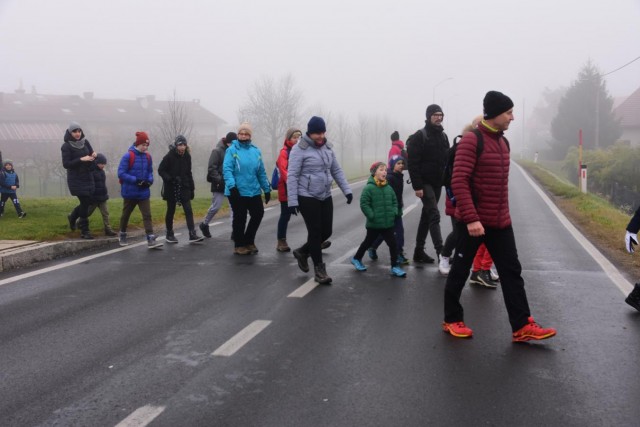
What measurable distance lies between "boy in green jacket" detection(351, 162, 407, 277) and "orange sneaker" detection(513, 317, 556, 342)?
99.8 inches

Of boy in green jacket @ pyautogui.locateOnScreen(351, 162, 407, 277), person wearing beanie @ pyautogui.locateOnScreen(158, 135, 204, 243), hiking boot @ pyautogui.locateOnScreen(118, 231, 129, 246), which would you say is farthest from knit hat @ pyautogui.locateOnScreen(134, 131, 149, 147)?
boy in green jacket @ pyautogui.locateOnScreen(351, 162, 407, 277)

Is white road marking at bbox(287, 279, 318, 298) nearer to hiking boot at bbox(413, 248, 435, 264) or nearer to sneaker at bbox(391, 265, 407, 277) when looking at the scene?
sneaker at bbox(391, 265, 407, 277)

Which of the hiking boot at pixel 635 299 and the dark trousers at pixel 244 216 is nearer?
the hiking boot at pixel 635 299

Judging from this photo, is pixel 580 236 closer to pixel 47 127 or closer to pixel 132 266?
pixel 132 266

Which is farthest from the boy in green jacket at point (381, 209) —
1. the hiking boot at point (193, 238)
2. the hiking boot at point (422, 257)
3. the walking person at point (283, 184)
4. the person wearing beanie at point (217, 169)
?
the hiking boot at point (193, 238)

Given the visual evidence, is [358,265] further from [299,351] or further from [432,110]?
[299,351]

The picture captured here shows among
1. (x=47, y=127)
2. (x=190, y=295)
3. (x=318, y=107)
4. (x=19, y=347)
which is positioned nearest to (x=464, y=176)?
(x=190, y=295)

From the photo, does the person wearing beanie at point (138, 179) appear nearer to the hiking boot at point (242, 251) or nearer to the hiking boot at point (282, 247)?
the hiking boot at point (242, 251)

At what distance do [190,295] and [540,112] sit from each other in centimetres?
11444

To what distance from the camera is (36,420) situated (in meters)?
3.55

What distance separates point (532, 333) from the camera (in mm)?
4836

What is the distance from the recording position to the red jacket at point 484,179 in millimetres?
4906

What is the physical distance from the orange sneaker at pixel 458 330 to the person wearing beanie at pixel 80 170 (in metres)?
6.50

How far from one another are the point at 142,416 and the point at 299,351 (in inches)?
55.8
